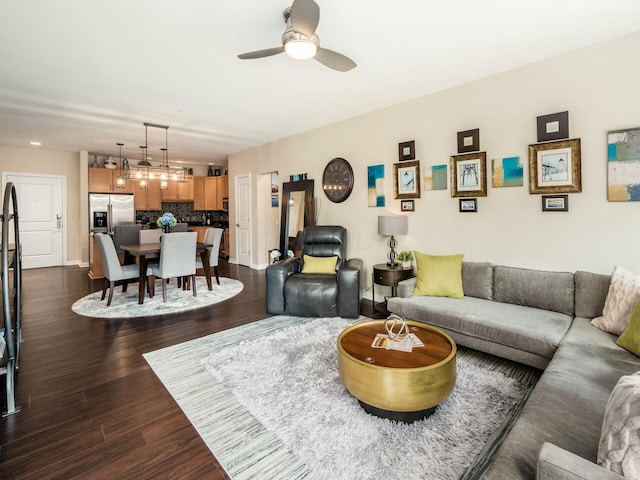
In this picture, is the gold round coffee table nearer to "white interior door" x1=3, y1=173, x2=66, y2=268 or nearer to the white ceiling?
the white ceiling

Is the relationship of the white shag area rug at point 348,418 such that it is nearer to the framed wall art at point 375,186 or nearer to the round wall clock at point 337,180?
the framed wall art at point 375,186

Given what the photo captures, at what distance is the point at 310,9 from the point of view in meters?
1.81

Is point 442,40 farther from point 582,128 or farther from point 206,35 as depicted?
point 206,35

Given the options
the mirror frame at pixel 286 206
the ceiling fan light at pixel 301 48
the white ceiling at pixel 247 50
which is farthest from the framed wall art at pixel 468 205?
the mirror frame at pixel 286 206

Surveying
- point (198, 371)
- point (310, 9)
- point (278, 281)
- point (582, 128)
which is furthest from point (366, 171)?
point (198, 371)

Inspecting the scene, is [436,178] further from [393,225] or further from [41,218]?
[41,218]

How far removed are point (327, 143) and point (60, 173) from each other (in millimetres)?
6261

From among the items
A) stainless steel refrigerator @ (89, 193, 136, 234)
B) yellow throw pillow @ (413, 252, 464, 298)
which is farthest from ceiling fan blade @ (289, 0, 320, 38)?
stainless steel refrigerator @ (89, 193, 136, 234)

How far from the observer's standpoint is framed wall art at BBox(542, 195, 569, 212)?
2875 millimetres

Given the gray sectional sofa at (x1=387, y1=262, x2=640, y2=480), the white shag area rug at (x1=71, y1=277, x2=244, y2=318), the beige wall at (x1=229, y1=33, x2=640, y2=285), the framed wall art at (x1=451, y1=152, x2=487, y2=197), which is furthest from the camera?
the white shag area rug at (x1=71, y1=277, x2=244, y2=318)

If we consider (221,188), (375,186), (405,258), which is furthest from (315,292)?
(221,188)

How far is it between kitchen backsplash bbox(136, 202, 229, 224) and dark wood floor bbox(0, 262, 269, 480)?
489 centimetres

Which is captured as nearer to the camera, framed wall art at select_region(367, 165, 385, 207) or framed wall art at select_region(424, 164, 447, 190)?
framed wall art at select_region(424, 164, 447, 190)

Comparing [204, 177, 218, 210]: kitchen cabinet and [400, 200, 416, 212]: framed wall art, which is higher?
[204, 177, 218, 210]: kitchen cabinet
